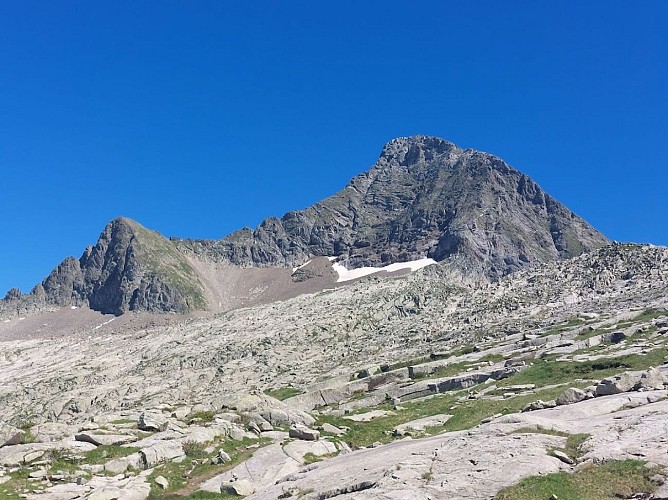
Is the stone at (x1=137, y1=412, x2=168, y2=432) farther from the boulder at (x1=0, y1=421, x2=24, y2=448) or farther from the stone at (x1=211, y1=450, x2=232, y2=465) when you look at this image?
the boulder at (x1=0, y1=421, x2=24, y2=448)

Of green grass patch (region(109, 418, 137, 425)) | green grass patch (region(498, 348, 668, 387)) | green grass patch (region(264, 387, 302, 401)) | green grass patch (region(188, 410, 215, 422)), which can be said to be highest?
green grass patch (region(109, 418, 137, 425))

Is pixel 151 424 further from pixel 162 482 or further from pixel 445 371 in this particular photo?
pixel 445 371

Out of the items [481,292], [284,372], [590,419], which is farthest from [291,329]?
[590,419]

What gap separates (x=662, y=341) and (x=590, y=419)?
34.4 meters

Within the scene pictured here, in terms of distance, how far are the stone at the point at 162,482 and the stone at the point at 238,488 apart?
3.71m

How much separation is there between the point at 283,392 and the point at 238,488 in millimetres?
58806

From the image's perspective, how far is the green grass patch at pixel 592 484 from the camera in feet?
60.2

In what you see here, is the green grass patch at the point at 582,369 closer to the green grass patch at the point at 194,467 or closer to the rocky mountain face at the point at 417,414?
the rocky mountain face at the point at 417,414

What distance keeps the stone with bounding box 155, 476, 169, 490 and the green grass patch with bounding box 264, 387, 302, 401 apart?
49.4 meters

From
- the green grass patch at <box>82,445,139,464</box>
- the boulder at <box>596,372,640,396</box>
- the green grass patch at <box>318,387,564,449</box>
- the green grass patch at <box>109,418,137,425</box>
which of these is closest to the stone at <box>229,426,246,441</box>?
the green grass patch at <box>82,445,139,464</box>

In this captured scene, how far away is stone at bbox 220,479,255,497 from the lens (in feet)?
92.9

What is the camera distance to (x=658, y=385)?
108 feet

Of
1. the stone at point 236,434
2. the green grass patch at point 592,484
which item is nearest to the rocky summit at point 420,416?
the green grass patch at point 592,484

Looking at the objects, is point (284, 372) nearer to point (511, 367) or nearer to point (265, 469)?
point (511, 367)
